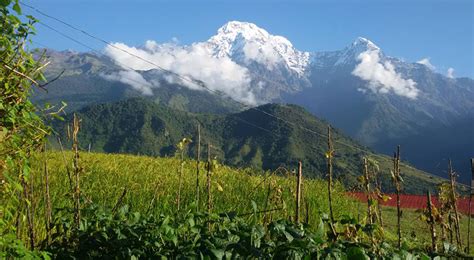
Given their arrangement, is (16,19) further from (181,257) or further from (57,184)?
(57,184)

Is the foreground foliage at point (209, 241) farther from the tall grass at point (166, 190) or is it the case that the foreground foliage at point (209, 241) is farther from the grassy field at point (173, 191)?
the tall grass at point (166, 190)

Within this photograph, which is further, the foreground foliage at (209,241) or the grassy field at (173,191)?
the grassy field at (173,191)

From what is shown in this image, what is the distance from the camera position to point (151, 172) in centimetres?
1312

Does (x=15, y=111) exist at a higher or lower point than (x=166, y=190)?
higher

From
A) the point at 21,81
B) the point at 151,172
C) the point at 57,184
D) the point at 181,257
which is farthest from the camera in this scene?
the point at 151,172

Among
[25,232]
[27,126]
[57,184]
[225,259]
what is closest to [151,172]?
[57,184]

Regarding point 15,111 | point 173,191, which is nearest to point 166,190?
point 173,191

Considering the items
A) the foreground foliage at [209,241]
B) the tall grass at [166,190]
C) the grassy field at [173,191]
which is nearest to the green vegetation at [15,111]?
the foreground foliage at [209,241]

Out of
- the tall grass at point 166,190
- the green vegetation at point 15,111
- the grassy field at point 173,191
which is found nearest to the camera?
the green vegetation at point 15,111

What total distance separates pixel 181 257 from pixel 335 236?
1492mm

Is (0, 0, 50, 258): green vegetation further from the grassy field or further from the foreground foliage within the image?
the grassy field

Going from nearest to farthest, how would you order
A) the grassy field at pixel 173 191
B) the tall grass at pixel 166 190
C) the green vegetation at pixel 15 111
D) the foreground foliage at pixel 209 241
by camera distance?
the foreground foliage at pixel 209 241 → the green vegetation at pixel 15 111 → the grassy field at pixel 173 191 → the tall grass at pixel 166 190

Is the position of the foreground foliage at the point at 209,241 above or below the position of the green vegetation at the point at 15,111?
below

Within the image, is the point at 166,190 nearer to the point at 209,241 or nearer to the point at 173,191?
the point at 173,191
